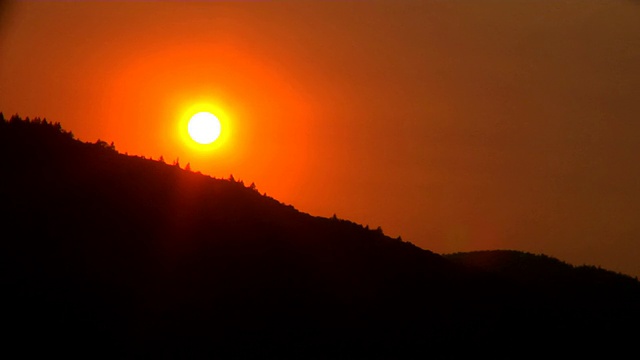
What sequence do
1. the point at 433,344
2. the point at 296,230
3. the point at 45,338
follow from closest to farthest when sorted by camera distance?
the point at 45,338, the point at 433,344, the point at 296,230

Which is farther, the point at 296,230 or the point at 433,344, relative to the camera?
the point at 296,230

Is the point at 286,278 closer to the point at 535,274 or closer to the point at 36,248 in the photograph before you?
the point at 36,248

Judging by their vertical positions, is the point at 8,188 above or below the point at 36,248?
above

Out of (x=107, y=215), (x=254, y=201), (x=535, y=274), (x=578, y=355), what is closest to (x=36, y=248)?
(x=107, y=215)

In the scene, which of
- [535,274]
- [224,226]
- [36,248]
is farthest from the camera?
[535,274]

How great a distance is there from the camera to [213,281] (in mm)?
28922

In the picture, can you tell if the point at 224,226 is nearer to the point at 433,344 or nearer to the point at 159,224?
the point at 159,224

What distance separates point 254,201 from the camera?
36.6 meters

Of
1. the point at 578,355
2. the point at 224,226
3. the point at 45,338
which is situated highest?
the point at 224,226

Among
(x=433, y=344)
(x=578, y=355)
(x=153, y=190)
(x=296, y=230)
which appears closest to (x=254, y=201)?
(x=296, y=230)

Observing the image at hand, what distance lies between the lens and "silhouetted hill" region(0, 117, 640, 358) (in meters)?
25.2

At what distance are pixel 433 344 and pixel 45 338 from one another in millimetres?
12322

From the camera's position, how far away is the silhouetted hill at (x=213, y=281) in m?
25.2

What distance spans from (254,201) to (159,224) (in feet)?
19.4
